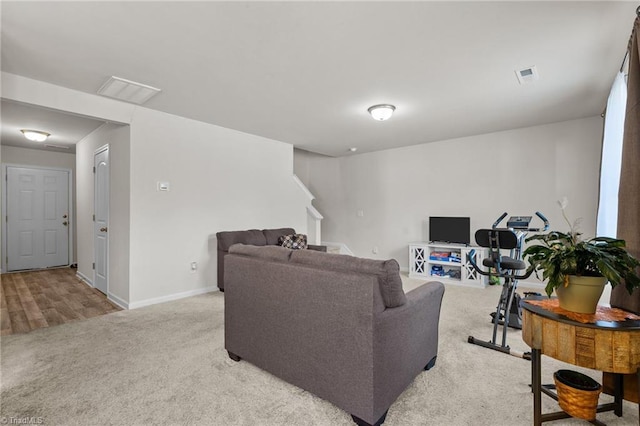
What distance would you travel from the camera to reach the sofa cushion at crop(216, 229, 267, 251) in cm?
431

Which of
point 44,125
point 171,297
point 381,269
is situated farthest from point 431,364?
point 44,125

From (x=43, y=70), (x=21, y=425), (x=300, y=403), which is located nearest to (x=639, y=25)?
(x=300, y=403)

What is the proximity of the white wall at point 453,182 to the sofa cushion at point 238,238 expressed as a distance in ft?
9.46

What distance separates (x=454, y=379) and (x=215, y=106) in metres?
3.67

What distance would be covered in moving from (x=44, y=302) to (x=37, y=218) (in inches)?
124

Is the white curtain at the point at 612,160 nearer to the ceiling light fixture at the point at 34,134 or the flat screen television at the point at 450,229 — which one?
the flat screen television at the point at 450,229

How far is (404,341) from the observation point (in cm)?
182

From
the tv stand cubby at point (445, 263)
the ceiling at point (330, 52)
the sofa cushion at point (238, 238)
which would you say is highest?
the ceiling at point (330, 52)

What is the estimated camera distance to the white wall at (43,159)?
5.84 meters

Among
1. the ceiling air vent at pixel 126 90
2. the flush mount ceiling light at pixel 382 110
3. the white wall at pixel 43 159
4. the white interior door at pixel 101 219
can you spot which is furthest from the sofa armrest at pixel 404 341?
the white wall at pixel 43 159

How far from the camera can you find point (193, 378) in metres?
2.16

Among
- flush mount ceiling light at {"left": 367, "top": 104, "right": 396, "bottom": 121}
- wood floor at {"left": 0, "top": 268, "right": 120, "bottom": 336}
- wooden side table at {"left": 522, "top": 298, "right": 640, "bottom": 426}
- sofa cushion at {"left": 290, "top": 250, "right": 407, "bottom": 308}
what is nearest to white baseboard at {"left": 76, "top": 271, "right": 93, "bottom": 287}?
wood floor at {"left": 0, "top": 268, "right": 120, "bottom": 336}

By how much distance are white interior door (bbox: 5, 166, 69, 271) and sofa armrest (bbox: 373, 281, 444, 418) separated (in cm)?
742

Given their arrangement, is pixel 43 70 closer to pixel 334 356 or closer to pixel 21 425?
pixel 21 425
